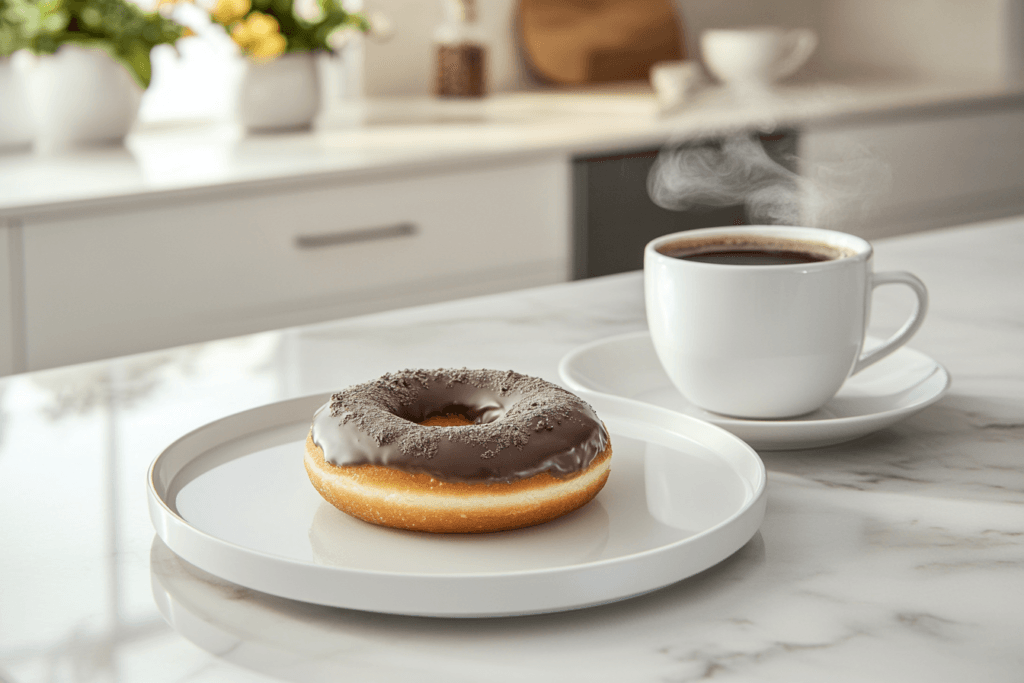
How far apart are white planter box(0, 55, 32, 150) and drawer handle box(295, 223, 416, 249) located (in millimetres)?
700

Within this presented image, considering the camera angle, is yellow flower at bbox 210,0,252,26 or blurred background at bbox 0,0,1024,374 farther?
yellow flower at bbox 210,0,252,26

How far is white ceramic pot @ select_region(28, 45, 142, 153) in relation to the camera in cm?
217

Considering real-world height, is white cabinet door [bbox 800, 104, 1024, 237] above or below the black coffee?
below

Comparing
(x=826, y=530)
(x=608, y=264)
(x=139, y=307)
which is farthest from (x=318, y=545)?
(x=608, y=264)

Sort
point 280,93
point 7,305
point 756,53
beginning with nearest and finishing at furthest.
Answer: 1. point 7,305
2. point 280,93
3. point 756,53

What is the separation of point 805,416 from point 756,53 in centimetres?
243

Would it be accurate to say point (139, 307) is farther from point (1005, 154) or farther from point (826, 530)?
point (1005, 154)

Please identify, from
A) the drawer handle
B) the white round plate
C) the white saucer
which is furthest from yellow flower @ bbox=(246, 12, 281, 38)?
the white round plate

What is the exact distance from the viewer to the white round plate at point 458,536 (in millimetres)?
469

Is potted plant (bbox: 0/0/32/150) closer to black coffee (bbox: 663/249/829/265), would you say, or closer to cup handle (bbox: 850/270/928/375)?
black coffee (bbox: 663/249/829/265)

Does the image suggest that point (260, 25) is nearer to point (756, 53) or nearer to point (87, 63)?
point (87, 63)

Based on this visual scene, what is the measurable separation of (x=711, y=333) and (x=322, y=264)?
1.39m

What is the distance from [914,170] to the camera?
2848mm

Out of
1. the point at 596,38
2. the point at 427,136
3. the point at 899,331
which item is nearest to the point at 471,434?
the point at 899,331
